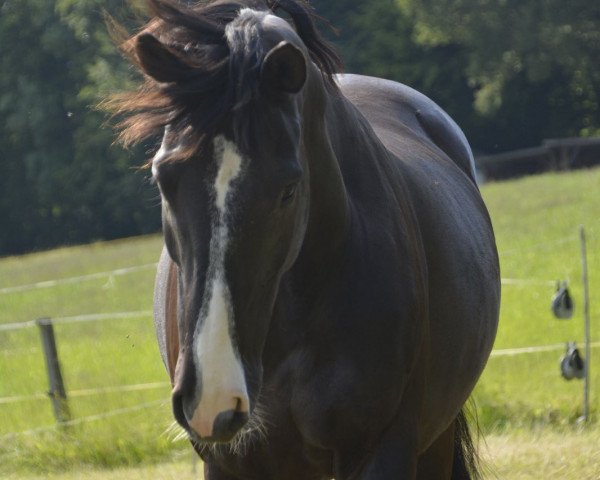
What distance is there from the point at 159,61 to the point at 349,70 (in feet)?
132

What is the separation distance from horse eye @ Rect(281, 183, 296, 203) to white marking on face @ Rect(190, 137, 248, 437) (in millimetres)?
133

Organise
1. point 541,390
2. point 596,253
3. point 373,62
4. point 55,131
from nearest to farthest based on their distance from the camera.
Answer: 1. point 541,390
2. point 596,253
3. point 373,62
4. point 55,131

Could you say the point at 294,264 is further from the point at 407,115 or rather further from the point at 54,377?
the point at 54,377

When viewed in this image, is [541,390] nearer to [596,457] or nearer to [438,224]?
[596,457]

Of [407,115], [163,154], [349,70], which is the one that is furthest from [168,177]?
[349,70]

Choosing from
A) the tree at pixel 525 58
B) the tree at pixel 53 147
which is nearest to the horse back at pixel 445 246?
the tree at pixel 525 58

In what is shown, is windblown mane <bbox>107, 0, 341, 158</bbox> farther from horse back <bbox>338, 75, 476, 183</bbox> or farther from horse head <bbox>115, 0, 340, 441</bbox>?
horse back <bbox>338, 75, 476, 183</bbox>

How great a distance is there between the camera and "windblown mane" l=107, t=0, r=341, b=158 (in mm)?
2873

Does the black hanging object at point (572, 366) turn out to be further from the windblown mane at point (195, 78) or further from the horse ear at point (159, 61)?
the horse ear at point (159, 61)

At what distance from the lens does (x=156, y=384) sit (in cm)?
903

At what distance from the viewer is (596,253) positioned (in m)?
16.7

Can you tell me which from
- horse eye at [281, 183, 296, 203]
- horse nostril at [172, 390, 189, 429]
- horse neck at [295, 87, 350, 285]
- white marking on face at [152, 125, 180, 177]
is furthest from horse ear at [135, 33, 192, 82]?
horse nostril at [172, 390, 189, 429]

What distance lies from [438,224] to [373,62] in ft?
138

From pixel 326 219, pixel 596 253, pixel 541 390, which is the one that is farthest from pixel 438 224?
pixel 596 253
